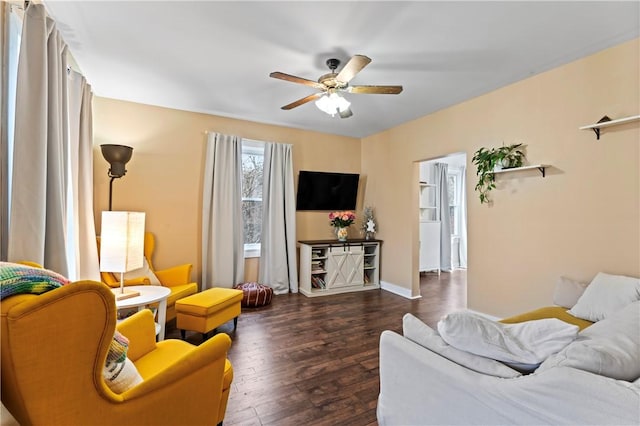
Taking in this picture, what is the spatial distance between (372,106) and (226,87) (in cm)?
186

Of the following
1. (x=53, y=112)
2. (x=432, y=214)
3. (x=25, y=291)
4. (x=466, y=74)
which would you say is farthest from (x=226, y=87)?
(x=432, y=214)

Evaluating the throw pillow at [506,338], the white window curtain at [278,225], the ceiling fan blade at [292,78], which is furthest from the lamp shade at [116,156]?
the throw pillow at [506,338]

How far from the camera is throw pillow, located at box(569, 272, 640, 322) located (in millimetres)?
2076

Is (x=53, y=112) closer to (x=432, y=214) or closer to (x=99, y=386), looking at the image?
(x=99, y=386)

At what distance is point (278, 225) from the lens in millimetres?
4512

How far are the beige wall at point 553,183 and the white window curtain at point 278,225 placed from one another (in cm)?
224

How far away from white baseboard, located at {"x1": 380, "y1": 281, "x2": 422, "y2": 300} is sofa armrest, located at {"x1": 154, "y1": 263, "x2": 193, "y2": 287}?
309cm

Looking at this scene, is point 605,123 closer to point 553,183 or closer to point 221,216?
point 553,183

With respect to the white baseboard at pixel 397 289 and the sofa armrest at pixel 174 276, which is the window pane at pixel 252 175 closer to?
the sofa armrest at pixel 174 276

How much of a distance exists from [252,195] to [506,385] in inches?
163

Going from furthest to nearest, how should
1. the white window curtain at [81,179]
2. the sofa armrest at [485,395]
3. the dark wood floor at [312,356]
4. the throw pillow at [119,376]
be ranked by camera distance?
1. the white window curtain at [81,179]
2. the dark wood floor at [312,356]
3. the throw pillow at [119,376]
4. the sofa armrest at [485,395]

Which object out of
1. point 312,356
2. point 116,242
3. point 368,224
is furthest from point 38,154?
point 368,224

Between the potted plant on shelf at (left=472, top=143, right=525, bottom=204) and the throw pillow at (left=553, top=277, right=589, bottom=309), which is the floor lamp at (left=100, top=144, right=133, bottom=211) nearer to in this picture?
the potted plant on shelf at (left=472, top=143, right=525, bottom=204)

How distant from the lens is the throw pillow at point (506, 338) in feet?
3.67
